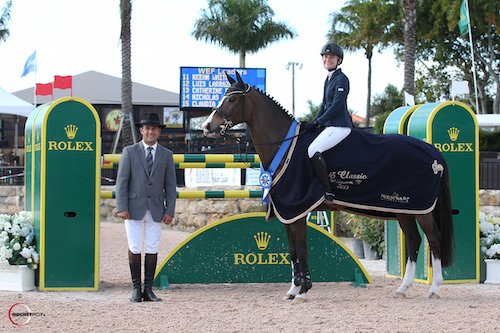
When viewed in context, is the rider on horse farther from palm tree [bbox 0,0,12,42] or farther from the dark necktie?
palm tree [bbox 0,0,12,42]

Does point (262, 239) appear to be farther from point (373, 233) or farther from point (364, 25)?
point (364, 25)

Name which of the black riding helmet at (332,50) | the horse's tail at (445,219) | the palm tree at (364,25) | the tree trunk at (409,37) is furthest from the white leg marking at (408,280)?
the palm tree at (364,25)

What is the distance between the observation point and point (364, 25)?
140 ft

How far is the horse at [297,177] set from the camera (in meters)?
8.40

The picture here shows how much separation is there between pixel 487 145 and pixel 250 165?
68.8ft

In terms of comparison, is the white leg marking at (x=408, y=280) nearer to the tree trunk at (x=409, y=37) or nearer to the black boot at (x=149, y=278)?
the black boot at (x=149, y=278)

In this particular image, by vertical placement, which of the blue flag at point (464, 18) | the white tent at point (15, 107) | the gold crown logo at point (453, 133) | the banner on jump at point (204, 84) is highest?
the blue flag at point (464, 18)

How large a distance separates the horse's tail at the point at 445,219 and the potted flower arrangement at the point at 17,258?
13.9ft

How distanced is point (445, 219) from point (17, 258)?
4.51 meters

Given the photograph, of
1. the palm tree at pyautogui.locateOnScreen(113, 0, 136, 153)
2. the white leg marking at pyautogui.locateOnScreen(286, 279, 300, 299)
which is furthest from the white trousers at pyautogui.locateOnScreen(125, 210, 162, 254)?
the palm tree at pyautogui.locateOnScreen(113, 0, 136, 153)

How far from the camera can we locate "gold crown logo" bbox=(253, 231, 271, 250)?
973 cm

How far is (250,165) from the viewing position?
9938mm

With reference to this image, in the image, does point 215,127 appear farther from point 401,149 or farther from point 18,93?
point 18,93

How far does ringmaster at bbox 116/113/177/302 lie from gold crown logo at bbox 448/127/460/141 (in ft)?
10.9
